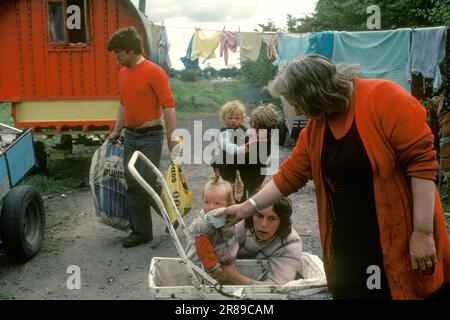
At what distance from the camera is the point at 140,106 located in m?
5.51

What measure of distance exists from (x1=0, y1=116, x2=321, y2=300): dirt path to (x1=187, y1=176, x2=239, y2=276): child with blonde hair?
1374mm

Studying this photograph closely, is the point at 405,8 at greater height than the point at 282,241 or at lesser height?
greater

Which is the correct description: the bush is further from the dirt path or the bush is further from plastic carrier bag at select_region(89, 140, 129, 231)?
plastic carrier bag at select_region(89, 140, 129, 231)

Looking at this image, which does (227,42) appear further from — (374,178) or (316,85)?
(374,178)

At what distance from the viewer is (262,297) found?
2898mm

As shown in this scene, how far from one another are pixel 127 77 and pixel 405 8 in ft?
32.9

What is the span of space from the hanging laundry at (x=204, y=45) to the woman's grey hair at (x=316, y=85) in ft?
37.9

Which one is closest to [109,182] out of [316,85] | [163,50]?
[316,85]

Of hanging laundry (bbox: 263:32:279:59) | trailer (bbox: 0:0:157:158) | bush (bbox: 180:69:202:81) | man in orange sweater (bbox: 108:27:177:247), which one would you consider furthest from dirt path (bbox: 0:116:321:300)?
bush (bbox: 180:69:202:81)

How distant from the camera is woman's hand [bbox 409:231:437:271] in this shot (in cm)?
224

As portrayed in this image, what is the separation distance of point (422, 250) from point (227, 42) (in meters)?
11.7
